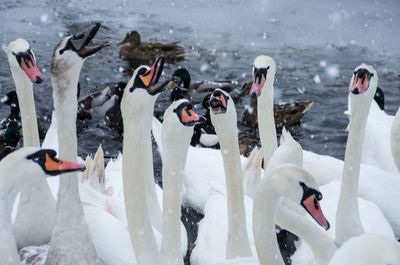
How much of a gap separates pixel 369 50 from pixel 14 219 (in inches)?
368

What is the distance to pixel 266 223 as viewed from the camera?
3.77m

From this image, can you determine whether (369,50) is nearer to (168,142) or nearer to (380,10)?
(380,10)

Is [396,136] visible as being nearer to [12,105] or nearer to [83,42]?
[83,42]

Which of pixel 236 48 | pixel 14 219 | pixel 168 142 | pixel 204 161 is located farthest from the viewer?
pixel 236 48

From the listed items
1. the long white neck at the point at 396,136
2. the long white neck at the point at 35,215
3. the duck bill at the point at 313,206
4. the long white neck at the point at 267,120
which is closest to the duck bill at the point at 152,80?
the duck bill at the point at 313,206

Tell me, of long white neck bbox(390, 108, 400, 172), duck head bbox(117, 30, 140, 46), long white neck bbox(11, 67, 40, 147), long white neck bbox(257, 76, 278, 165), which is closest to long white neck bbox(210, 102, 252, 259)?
long white neck bbox(257, 76, 278, 165)

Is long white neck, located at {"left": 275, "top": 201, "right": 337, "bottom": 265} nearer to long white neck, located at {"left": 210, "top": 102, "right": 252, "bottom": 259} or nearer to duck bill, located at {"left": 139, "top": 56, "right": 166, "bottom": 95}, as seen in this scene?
long white neck, located at {"left": 210, "top": 102, "right": 252, "bottom": 259}

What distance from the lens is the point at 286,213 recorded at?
416cm

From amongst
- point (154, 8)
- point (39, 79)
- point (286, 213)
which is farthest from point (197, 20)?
point (286, 213)

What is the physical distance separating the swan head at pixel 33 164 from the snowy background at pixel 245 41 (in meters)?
4.76

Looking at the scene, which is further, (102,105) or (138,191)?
(102,105)

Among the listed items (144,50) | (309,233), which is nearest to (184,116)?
(309,233)

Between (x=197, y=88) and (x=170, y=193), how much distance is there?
618 cm

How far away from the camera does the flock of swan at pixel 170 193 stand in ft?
11.7
